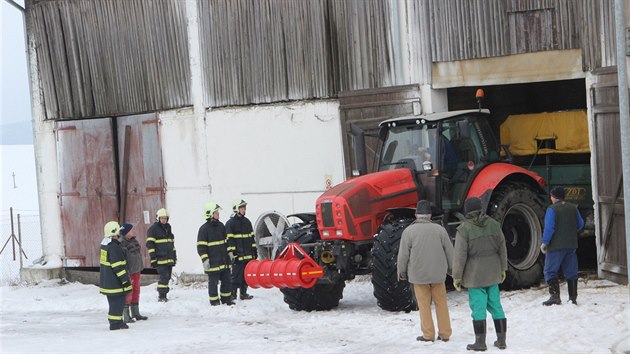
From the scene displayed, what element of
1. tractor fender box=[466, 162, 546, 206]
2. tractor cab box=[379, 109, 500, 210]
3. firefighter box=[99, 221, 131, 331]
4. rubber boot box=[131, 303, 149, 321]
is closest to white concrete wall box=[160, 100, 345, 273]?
tractor cab box=[379, 109, 500, 210]

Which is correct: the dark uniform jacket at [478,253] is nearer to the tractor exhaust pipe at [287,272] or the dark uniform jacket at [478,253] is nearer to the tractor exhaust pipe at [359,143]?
the tractor exhaust pipe at [287,272]

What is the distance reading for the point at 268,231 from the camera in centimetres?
1922

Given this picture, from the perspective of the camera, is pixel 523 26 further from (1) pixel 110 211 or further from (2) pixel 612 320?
(1) pixel 110 211

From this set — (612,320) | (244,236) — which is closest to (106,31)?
(244,236)

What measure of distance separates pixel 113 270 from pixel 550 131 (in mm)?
7974

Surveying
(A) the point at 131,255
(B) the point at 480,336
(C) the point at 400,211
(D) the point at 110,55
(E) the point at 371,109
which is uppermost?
(D) the point at 110,55

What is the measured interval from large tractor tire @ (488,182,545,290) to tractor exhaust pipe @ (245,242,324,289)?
2.83m

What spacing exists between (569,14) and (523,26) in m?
0.76

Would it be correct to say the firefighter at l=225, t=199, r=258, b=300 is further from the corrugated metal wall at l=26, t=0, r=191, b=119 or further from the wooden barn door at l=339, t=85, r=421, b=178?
the corrugated metal wall at l=26, t=0, r=191, b=119

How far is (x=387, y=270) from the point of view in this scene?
44.1ft

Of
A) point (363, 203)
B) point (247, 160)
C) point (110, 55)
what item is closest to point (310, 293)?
point (363, 203)

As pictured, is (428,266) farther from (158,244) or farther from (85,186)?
(85,186)

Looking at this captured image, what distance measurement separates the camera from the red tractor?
538 inches

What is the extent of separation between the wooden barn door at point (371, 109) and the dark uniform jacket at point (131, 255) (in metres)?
4.27
